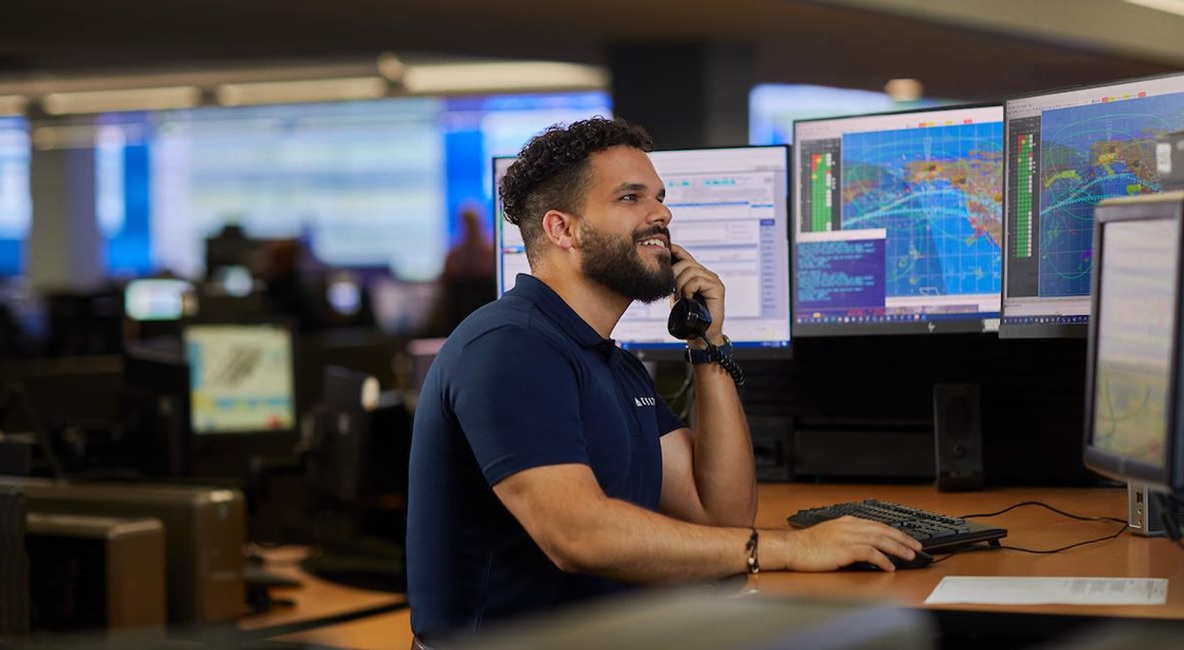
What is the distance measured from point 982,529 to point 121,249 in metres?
16.5

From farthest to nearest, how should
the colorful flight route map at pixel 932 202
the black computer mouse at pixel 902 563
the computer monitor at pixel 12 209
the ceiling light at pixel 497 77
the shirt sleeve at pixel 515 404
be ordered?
the computer monitor at pixel 12 209
the ceiling light at pixel 497 77
the colorful flight route map at pixel 932 202
the black computer mouse at pixel 902 563
the shirt sleeve at pixel 515 404

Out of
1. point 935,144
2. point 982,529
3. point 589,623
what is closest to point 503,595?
point 982,529

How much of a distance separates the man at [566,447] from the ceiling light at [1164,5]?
7.75 metres

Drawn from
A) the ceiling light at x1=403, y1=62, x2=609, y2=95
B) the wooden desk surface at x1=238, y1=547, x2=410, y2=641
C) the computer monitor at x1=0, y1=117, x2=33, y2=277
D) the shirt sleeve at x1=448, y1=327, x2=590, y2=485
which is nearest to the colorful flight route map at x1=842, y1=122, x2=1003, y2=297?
the shirt sleeve at x1=448, y1=327, x2=590, y2=485

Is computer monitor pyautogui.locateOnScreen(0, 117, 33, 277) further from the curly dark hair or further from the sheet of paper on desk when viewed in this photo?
the sheet of paper on desk

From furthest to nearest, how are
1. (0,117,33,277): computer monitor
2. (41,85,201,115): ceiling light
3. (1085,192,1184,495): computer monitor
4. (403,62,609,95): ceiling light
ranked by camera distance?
(0,117,33,277): computer monitor < (41,85,201,115): ceiling light < (403,62,609,95): ceiling light < (1085,192,1184,495): computer monitor

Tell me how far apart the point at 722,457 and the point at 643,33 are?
5912 millimetres

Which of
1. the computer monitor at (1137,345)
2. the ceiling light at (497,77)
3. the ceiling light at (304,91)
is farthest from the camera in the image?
the ceiling light at (304,91)

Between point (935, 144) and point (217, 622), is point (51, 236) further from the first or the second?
point (935, 144)

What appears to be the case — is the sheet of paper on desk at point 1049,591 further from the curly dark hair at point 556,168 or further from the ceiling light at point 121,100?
the ceiling light at point 121,100

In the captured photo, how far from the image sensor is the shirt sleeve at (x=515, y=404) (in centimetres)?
198

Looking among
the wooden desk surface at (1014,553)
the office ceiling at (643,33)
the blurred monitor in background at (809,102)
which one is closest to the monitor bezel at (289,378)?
the wooden desk surface at (1014,553)

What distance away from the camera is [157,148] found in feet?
56.1

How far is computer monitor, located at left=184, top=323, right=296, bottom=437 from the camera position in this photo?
5152 millimetres
